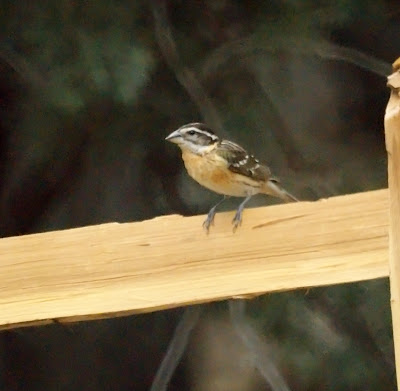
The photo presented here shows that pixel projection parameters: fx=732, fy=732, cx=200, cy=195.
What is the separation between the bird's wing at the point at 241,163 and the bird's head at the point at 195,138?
0.06 feet

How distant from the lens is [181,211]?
1.20 m

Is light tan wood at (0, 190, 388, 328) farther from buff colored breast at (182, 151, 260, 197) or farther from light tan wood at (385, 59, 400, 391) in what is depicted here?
buff colored breast at (182, 151, 260, 197)

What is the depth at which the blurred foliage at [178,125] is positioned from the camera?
45.0 inches

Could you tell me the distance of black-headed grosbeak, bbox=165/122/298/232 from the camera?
100 centimetres

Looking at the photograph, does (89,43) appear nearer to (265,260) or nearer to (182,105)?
(182,105)

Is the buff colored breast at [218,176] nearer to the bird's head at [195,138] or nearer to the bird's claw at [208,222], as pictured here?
the bird's head at [195,138]

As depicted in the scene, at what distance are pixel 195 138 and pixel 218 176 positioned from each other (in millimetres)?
68

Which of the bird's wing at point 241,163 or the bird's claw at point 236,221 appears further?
the bird's wing at point 241,163

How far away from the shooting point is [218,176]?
1.00 metres

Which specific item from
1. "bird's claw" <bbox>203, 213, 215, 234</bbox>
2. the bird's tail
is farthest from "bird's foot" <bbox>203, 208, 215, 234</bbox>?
the bird's tail

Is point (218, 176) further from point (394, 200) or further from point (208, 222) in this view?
point (394, 200)

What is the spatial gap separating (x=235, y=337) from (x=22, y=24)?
2.01ft

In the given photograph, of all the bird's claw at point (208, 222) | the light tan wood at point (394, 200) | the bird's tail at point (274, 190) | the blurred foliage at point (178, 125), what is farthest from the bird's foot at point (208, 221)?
the blurred foliage at point (178, 125)

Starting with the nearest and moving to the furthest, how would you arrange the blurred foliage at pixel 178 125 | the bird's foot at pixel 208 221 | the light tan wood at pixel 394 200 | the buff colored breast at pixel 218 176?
the light tan wood at pixel 394 200, the bird's foot at pixel 208 221, the buff colored breast at pixel 218 176, the blurred foliage at pixel 178 125
